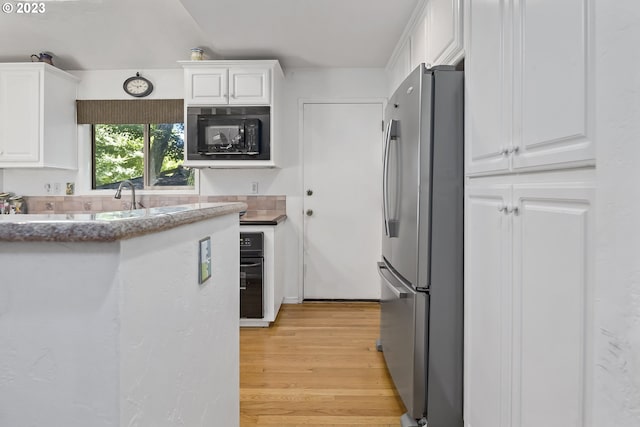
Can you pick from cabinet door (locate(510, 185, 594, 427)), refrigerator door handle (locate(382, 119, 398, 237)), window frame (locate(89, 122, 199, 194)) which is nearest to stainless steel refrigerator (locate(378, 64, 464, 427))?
refrigerator door handle (locate(382, 119, 398, 237))

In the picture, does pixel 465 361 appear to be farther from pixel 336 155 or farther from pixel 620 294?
pixel 336 155

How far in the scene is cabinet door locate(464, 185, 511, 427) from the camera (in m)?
1.28

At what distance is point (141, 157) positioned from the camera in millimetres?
3971

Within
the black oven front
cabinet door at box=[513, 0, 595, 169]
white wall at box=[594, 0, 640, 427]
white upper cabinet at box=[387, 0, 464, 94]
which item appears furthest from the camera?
the black oven front

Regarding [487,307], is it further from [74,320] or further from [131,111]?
[131,111]

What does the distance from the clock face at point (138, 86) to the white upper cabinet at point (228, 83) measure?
0.64 metres

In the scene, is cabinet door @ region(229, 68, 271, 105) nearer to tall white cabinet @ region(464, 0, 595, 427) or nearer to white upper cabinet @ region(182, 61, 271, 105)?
white upper cabinet @ region(182, 61, 271, 105)

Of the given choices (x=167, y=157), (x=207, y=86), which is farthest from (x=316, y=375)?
(x=167, y=157)

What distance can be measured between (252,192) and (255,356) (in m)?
1.71

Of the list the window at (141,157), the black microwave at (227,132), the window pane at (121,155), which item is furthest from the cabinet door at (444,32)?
the window pane at (121,155)

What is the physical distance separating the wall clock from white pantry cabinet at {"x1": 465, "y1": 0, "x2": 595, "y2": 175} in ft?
10.5

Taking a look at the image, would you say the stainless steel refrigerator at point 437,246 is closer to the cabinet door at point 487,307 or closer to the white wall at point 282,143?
the cabinet door at point 487,307

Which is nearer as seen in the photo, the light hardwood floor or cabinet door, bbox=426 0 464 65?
cabinet door, bbox=426 0 464 65

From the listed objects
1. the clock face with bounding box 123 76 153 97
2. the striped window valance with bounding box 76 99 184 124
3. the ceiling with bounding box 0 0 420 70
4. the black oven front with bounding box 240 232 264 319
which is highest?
the ceiling with bounding box 0 0 420 70
